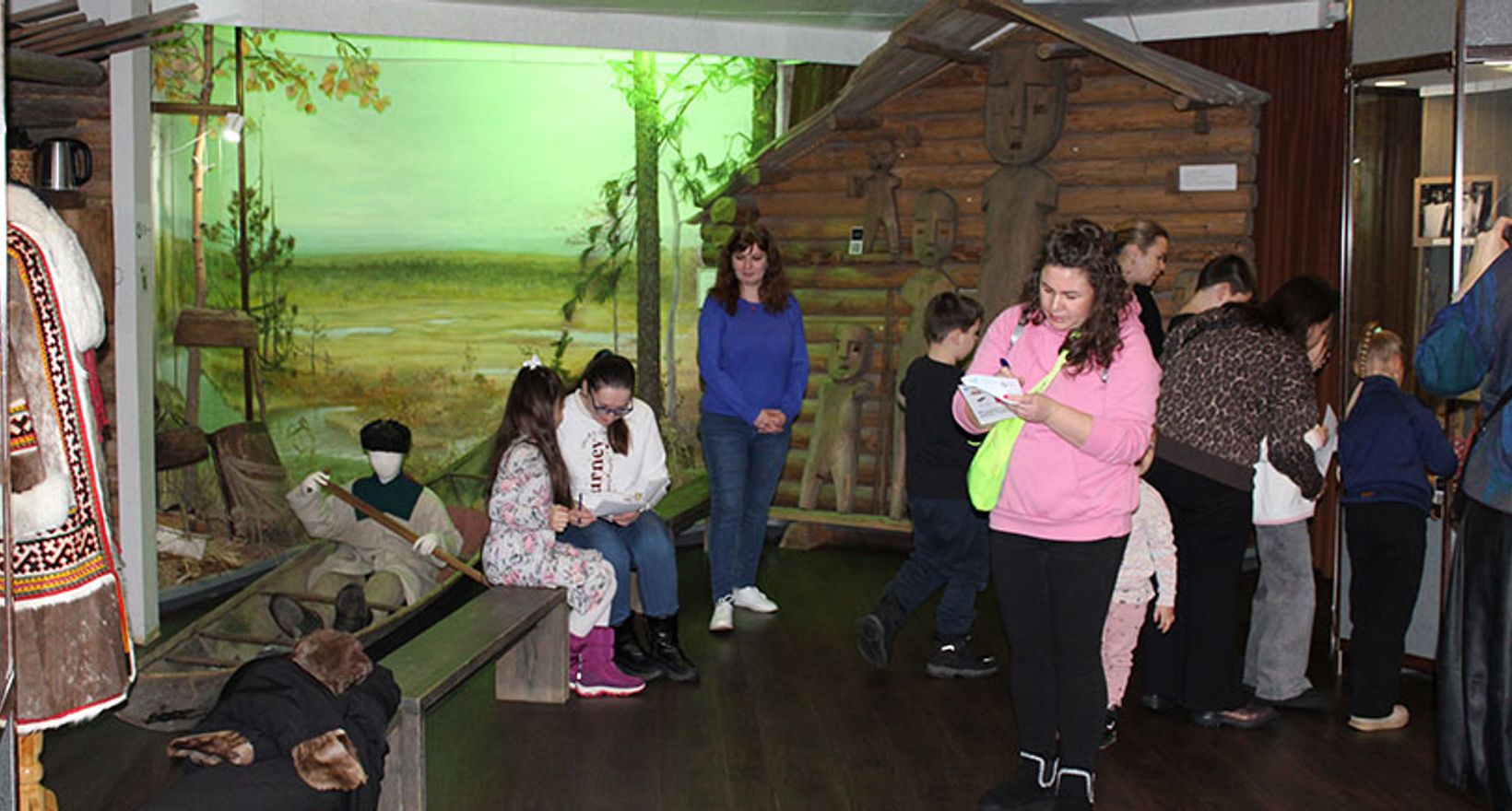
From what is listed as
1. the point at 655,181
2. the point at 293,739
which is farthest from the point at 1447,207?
the point at 655,181

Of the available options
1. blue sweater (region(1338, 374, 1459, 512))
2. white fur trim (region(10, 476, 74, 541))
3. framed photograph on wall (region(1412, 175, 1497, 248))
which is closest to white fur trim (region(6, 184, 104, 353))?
white fur trim (region(10, 476, 74, 541))

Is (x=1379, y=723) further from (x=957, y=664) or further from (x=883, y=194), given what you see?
(x=883, y=194)

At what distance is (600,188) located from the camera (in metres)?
9.38

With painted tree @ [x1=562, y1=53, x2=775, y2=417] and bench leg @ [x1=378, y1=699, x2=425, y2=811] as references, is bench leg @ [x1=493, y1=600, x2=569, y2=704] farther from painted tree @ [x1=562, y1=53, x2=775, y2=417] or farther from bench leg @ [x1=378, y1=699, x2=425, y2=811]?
painted tree @ [x1=562, y1=53, x2=775, y2=417]

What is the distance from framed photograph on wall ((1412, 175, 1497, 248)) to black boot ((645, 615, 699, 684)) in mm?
3275

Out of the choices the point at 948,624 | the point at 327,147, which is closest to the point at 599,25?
the point at 327,147

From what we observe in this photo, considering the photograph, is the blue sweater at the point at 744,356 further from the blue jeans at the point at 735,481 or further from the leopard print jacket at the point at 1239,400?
the leopard print jacket at the point at 1239,400

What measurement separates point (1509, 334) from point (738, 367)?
11.4 feet

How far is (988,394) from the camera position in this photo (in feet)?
12.1

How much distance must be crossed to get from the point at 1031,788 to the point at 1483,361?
5.55 feet

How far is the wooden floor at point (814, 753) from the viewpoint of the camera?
433 centimetres

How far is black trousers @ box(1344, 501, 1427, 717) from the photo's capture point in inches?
193

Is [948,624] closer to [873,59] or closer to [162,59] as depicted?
[873,59]

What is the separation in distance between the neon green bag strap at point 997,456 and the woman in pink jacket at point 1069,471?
1 centimetres
